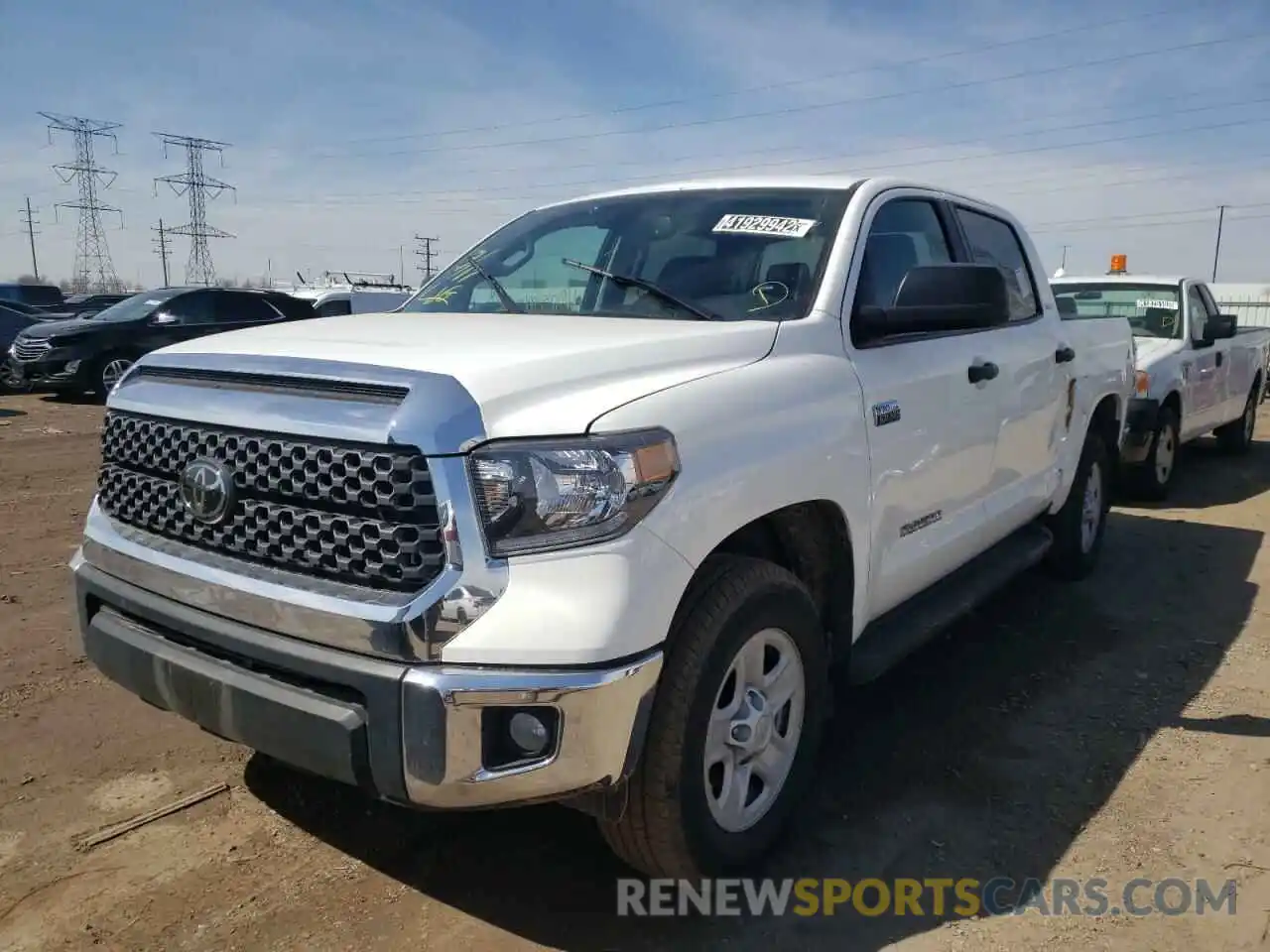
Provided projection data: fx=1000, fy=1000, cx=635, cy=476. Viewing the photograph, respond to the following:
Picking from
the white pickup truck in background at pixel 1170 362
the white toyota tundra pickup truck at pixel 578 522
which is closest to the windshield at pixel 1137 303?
the white pickup truck in background at pixel 1170 362

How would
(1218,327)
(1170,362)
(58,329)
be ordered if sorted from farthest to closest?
1. (58,329)
2. (1218,327)
3. (1170,362)

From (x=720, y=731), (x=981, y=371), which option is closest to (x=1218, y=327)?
(x=981, y=371)

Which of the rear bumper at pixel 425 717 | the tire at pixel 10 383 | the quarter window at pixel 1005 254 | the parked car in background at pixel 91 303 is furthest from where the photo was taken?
the parked car in background at pixel 91 303

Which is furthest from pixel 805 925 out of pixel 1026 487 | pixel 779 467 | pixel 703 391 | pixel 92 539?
pixel 1026 487

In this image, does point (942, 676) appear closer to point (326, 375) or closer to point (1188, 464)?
point (326, 375)

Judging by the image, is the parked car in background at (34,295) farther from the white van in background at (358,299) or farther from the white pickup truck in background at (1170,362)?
the white pickup truck in background at (1170,362)

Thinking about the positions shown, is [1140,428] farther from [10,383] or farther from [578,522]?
[10,383]

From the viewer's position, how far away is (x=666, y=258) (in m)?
3.50

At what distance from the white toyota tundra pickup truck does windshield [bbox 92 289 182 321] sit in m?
12.5

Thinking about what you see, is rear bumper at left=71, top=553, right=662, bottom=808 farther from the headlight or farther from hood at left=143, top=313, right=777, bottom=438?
hood at left=143, top=313, right=777, bottom=438

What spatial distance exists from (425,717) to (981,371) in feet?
8.38

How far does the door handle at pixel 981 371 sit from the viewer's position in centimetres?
366

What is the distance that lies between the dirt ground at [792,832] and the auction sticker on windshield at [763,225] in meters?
1.80

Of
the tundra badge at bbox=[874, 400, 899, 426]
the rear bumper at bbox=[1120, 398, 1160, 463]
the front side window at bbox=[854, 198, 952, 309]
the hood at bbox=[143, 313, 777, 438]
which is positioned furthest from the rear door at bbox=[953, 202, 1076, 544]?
the rear bumper at bbox=[1120, 398, 1160, 463]
